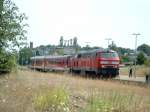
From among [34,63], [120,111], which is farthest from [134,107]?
[34,63]

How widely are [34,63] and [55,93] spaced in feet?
222

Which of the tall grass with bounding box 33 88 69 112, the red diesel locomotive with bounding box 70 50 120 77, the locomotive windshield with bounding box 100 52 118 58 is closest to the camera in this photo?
the tall grass with bounding box 33 88 69 112

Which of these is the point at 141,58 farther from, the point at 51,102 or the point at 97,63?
the point at 51,102

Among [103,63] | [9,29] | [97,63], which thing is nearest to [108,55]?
[103,63]

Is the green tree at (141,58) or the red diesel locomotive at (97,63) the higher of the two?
the red diesel locomotive at (97,63)

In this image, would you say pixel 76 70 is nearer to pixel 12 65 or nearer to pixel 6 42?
pixel 12 65

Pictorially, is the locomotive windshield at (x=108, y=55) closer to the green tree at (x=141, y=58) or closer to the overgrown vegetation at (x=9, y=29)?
the overgrown vegetation at (x=9, y=29)

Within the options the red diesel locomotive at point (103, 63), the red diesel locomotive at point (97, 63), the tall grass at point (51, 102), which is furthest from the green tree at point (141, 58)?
the tall grass at point (51, 102)

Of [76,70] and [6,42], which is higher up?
[6,42]

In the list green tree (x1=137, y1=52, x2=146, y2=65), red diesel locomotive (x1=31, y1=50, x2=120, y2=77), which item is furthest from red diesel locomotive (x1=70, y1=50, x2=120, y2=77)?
Answer: green tree (x1=137, y1=52, x2=146, y2=65)

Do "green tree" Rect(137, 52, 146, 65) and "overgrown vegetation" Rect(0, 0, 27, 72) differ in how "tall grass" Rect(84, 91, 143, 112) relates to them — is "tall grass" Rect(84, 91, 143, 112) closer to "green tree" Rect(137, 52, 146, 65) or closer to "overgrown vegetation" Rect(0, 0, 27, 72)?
"overgrown vegetation" Rect(0, 0, 27, 72)

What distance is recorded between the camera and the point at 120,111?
1195 cm

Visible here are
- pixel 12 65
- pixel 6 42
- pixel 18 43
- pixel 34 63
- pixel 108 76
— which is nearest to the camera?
pixel 6 42

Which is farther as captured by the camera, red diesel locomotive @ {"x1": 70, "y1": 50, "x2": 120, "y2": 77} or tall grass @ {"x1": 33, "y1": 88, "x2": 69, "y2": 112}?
red diesel locomotive @ {"x1": 70, "y1": 50, "x2": 120, "y2": 77}
